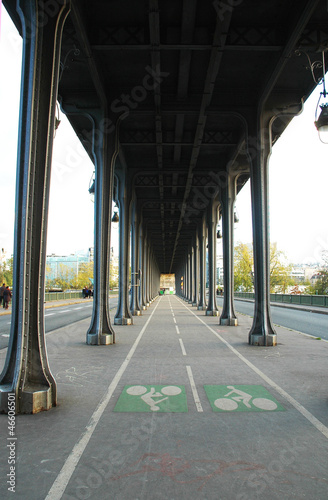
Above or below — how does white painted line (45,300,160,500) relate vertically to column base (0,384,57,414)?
below

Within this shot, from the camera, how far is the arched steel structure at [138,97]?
6.24 metres

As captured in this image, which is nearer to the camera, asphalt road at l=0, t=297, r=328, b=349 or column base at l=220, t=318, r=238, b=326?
asphalt road at l=0, t=297, r=328, b=349

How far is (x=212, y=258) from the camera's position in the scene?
2888 centimetres

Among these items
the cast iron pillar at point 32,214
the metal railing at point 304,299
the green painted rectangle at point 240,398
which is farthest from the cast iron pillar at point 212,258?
the cast iron pillar at point 32,214

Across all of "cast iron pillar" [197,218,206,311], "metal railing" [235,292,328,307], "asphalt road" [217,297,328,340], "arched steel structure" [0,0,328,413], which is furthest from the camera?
"metal railing" [235,292,328,307]

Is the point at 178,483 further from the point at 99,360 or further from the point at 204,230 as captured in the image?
the point at 204,230

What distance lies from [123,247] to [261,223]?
368 inches

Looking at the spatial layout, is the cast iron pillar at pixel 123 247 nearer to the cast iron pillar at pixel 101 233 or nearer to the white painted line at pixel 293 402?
the cast iron pillar at pixel 101 233

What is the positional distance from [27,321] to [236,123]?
14.1m

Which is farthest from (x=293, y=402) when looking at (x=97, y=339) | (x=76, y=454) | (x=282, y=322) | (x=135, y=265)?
(x=135, y=265)

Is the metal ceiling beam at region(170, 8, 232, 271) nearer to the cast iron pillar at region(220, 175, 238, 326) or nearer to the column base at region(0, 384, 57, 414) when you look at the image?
the cast iron pillar at region(220, 175, 238, 326)

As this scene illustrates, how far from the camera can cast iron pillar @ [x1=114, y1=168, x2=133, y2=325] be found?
20.2 meters

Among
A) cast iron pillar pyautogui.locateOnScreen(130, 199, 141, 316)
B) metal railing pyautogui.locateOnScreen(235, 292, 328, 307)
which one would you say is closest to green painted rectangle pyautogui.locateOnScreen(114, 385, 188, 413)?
cast iron pillar pyautogui.locateOnScreen(130, 199, 141, 316)

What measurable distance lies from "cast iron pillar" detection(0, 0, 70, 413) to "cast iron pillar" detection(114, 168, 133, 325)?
45.7ft
